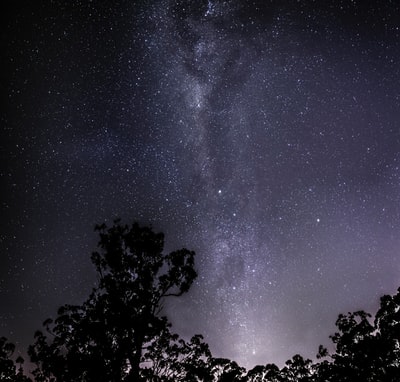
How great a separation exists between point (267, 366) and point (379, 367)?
7851mm

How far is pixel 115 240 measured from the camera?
542 inches

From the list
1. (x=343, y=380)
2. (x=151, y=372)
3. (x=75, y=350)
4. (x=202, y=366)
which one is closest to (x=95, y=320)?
(x=75, y=350)

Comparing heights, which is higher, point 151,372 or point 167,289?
point 167,289

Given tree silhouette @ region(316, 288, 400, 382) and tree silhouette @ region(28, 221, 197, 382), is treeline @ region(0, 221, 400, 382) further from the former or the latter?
tree silhouette @ region(316, 288, 400, 382)

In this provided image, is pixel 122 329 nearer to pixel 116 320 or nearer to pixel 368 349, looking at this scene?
pixel 116 320

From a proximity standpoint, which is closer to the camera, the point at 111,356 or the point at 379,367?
the point at 111,356

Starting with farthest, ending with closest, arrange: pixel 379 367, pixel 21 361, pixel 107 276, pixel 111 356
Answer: pixel 379 367
pixel 21 361
pixel 107 276
pixel 111 356

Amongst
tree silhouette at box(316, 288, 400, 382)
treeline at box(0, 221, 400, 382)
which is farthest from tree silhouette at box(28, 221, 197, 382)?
tree silhouette at box(316, 288, 400, 382)

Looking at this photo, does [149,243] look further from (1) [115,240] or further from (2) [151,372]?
(2) [151,372]

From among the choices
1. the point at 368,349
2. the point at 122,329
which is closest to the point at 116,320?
the point at 122,329

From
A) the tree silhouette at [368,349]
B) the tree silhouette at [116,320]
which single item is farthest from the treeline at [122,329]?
the tree silhouette at [368,349]

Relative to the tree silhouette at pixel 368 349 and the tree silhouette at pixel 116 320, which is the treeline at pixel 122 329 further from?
the tree silhouette at pixel 368 349

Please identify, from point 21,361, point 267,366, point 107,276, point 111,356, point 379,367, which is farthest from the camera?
point 267,366

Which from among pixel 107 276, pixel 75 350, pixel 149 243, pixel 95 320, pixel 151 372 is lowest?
pixel 151 372
